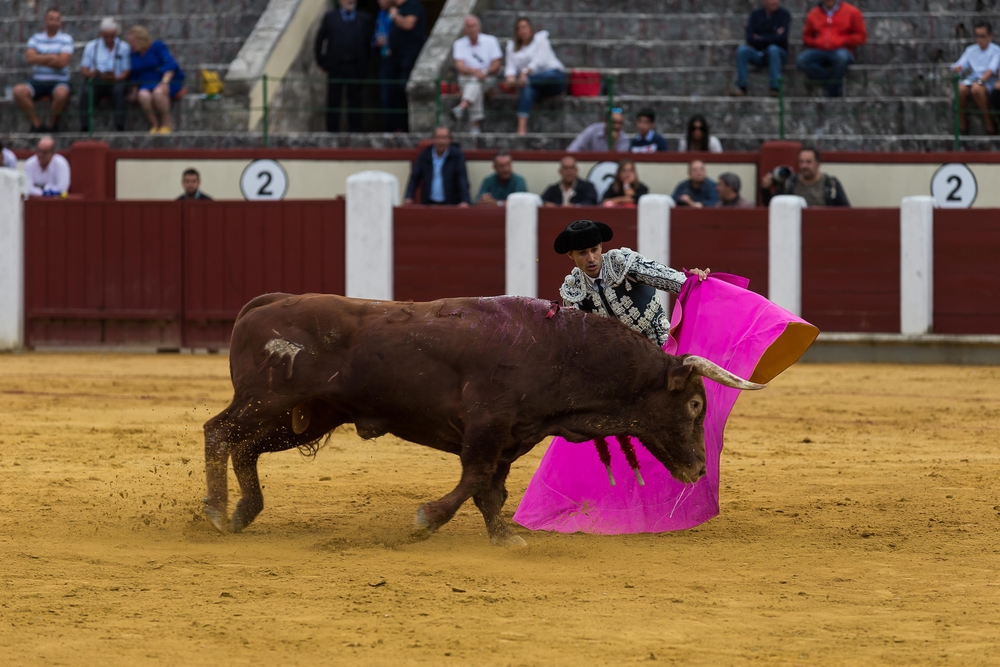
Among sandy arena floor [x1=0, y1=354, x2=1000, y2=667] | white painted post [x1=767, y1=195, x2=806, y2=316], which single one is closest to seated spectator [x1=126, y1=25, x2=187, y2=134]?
white painted post [x1=767, y1=195, x2=806, y2=316]

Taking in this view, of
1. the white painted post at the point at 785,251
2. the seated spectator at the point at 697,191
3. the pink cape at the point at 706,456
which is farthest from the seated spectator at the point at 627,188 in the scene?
the pink cape at the point at 706,456

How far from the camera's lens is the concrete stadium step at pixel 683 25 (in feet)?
46.1

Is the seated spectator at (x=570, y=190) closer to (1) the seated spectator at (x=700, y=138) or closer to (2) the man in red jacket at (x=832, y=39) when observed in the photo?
(1) the seated spectator at (x=700, y=138)

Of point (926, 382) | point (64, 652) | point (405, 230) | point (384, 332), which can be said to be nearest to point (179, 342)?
point (405, 230)

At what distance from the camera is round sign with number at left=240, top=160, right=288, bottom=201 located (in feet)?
42.7

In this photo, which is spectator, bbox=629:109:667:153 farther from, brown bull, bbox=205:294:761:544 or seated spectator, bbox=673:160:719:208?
brown bull, bbox=205:294:761:544

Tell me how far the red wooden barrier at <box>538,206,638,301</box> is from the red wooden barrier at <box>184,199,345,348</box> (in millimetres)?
1700

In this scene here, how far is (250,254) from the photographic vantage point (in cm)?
1236

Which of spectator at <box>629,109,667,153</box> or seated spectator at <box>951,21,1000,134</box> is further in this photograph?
seated spectator at <box>951,21,1000,134</box>

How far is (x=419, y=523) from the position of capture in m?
4.71

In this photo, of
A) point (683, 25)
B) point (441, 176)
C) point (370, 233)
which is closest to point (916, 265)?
point (441, 176)

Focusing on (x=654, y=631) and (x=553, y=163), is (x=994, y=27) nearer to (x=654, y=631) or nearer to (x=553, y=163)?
(x=553, y=163)

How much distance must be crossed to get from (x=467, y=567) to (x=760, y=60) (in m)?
10.0

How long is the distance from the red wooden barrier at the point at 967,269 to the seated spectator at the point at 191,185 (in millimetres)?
6039
